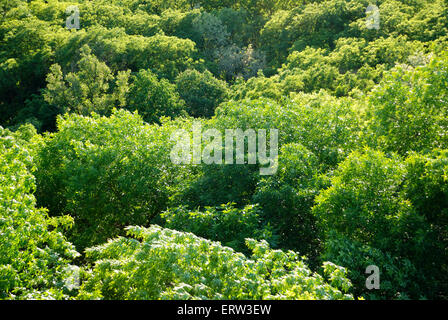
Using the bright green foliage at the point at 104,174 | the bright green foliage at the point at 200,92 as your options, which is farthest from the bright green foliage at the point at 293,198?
the bright green foliage at the point at 200,92

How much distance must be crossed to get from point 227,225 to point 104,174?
6791 millimetres

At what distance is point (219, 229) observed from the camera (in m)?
14.6

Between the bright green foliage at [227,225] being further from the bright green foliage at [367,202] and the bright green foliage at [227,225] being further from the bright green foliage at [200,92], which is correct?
the bright green foliage at [200,92]

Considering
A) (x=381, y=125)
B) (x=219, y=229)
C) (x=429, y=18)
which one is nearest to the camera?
(x=219, y=229)

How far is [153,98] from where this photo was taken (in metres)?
38.9

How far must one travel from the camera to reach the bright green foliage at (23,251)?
414 inches

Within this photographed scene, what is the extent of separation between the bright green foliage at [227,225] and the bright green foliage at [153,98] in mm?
23371

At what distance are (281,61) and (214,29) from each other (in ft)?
34.8

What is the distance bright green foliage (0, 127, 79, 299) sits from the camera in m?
10.5

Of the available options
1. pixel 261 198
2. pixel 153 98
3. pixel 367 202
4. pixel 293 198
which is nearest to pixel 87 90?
pixel 153 98

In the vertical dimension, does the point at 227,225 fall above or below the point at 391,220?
below

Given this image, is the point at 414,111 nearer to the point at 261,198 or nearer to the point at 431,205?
the point at 431,205

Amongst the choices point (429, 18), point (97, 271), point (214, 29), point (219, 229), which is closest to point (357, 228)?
point (219, 229)
